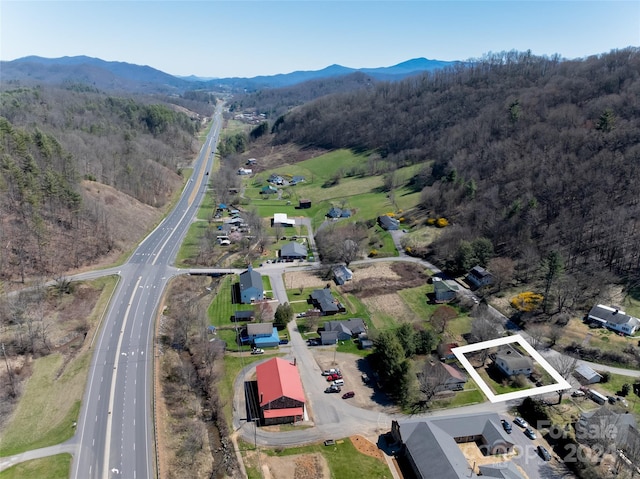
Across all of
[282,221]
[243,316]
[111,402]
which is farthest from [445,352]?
[282,221]

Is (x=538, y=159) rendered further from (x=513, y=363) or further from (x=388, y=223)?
(x=513, y=363)

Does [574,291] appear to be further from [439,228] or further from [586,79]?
[586,79]

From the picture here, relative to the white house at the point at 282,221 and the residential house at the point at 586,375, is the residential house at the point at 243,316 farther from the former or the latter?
the residential house at the point at 586,375

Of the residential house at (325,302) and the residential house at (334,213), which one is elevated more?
the residential house at (334,213)

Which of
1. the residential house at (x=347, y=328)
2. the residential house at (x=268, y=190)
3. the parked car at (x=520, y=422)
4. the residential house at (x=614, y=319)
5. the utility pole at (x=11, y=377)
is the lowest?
the parked car at (x=520, y=422)

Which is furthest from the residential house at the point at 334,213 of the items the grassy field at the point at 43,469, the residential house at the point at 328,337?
the grassy field at the point at 43,469
